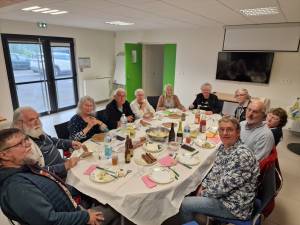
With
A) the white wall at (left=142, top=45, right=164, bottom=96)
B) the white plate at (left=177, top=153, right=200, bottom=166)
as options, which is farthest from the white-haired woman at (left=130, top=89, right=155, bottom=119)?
the white wall at (left=142, top=45, right=164, bottom=96)

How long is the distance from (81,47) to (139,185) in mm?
5482

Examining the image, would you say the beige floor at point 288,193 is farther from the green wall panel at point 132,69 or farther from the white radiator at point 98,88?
the white radiator at point 98,88

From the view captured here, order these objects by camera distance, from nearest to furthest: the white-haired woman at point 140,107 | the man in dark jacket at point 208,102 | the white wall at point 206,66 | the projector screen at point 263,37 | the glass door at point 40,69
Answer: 1. the white-haired woman at point 140,107
2. the man in dark jacket at point 208,102
3. the projector screen at point 263,37
4. the white wall at point 206,66
5. the glass door at point 40,69

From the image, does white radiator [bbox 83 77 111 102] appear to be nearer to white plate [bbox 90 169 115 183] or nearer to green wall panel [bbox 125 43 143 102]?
green wall panel [bbox 125 43 143 102]

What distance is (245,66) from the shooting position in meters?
4.80

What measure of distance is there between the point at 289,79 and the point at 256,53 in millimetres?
910

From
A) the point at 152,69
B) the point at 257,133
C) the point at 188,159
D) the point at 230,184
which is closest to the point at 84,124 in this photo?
the point at 188,159

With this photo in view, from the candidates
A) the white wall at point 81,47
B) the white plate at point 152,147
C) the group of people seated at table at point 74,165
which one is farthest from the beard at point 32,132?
the white wall at point 81,47

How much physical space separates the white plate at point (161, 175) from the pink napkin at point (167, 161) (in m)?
0.09

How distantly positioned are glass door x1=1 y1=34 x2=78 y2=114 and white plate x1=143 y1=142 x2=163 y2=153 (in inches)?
168

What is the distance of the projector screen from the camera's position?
4188 millimetres

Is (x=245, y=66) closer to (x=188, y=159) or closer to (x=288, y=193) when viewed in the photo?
(x=288, y=193)

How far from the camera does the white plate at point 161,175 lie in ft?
5.15

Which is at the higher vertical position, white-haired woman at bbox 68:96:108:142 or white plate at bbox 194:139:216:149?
white-haired woman at bbox 68:96:108:142
